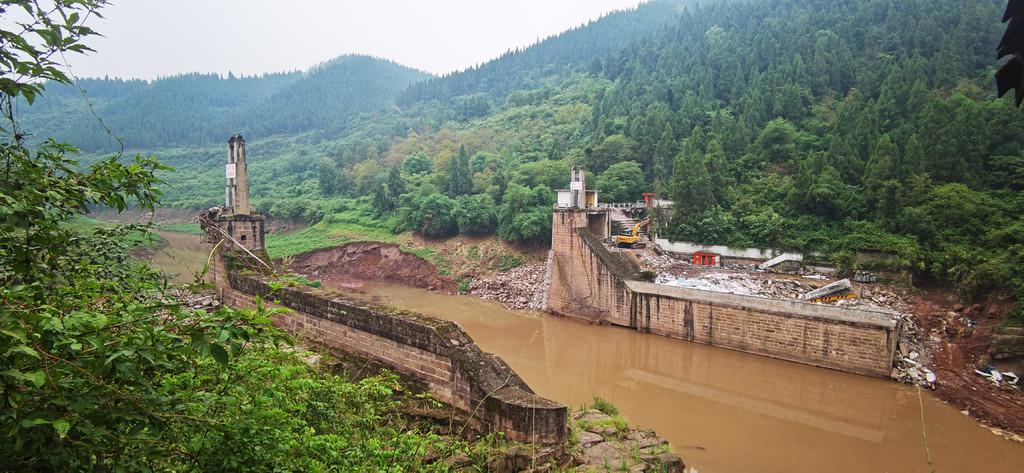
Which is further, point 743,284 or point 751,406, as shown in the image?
point 743,284

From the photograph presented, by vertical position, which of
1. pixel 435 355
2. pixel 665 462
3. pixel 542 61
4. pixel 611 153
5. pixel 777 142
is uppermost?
pixel 542 61

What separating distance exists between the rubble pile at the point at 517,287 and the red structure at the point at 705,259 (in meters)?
7.63

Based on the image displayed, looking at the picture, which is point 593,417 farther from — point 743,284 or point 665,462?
point 743,284

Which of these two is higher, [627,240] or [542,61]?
[542,61]

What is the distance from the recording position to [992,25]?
1409 inches

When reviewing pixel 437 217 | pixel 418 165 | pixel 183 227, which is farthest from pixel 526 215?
pixel 183 227

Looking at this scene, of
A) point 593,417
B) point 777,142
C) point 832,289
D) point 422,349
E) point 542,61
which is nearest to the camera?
point 422,349

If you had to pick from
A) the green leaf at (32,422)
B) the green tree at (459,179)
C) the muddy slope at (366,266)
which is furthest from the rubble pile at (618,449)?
the green tree at (459,179)

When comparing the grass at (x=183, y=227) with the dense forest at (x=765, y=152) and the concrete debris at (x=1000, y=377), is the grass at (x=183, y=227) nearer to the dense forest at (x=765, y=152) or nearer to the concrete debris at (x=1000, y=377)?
the dense forest at (x=765, y=152)

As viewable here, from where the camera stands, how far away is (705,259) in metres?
25.3

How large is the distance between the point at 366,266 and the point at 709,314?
77.9 feet

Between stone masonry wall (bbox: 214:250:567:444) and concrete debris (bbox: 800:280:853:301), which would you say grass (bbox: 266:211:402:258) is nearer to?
concrete debris (bbox: 800:280:853:301)

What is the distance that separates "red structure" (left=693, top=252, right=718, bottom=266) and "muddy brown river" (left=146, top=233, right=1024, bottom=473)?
8.67 m

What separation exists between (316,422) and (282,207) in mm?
46102
